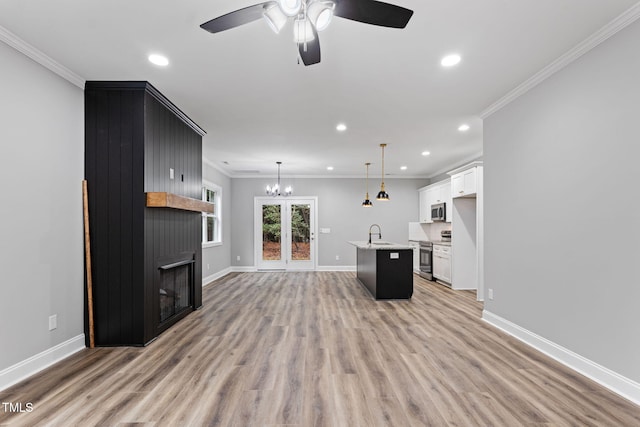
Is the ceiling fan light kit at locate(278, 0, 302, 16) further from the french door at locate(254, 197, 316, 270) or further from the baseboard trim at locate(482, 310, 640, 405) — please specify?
the french door at locate(254, 197, 316, 270)

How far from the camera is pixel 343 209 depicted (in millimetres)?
8641

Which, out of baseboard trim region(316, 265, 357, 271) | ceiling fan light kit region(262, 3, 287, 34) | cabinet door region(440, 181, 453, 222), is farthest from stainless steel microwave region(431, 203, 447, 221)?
ceiling fan light kit region(262, 3, 287, 34)

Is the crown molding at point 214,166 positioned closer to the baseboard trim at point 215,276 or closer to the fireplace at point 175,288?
the baseboard trim at point 215,276

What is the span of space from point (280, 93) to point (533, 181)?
2824mm

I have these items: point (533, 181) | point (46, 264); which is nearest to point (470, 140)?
point (533, 181)

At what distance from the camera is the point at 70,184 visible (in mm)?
2945

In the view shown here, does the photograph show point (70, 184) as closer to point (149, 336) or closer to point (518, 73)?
point (149, 336)

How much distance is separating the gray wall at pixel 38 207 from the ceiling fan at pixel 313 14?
6.45 ft

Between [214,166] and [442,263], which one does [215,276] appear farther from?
[442,263]

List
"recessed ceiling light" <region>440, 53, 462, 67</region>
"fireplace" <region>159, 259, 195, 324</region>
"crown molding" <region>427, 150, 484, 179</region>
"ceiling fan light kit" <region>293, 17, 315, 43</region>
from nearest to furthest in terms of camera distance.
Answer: "ceiling fan light kit" <region>293, 17, 315, 43</region>, "recessed ceiling light" <region>440, 53, 462, 67</region>, "fireplace" <region>159, 259, 195, 324</region>, "crown molding" <region>427, 150, 484, 179</region>

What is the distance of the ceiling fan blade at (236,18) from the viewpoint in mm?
1602

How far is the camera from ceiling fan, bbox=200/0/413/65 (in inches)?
60.4

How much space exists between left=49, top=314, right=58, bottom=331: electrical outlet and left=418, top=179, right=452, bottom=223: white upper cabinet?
21.2 ft

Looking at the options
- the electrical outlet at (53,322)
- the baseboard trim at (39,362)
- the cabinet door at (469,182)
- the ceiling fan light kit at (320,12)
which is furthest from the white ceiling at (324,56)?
the baseboard trim at (39,362)
